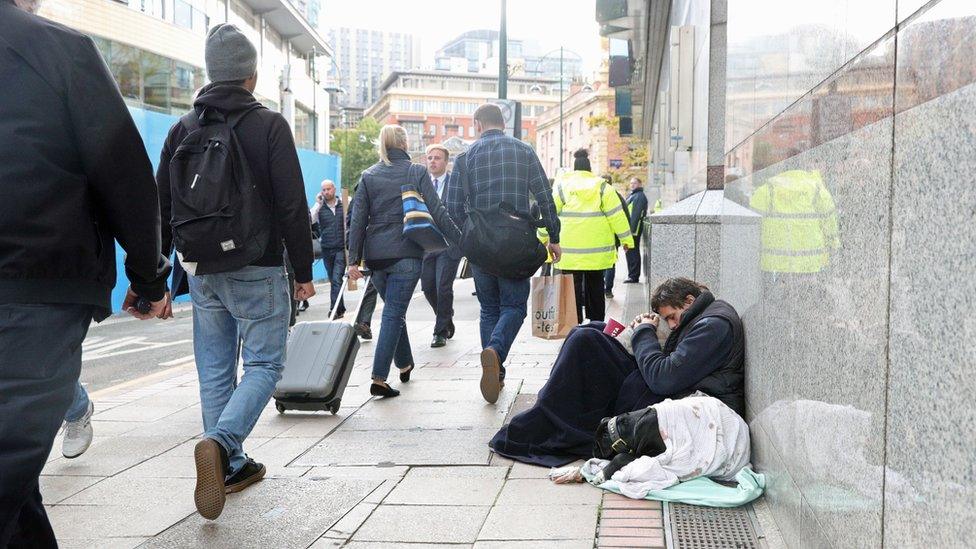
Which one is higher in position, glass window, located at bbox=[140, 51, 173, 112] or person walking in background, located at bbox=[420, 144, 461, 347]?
glass window, located at bbox=[140, 51, 173, 112]

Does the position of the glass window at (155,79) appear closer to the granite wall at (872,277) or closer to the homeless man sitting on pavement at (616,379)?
the homeless man sitting on pavement at (616,379)

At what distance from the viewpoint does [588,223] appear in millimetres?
9297

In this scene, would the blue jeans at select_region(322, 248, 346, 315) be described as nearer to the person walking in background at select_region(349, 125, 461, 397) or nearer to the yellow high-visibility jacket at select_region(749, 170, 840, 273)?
the person walking in background at select_region(349, 125, 461, 397)

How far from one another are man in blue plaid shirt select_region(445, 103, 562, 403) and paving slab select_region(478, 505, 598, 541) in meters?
2.52

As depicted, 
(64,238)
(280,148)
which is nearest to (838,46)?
(64,238)

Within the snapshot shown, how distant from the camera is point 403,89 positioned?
455ft

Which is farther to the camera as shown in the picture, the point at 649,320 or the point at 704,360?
the point at 649,320

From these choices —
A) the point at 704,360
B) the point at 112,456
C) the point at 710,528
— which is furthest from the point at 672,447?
the point at 112,456

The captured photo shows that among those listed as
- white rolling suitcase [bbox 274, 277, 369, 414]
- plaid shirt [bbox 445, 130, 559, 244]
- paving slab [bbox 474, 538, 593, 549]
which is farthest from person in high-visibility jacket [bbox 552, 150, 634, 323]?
paving slab [bbox 474, 538, 593, 549]

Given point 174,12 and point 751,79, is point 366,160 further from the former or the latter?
point 751,79

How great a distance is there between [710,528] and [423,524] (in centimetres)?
110

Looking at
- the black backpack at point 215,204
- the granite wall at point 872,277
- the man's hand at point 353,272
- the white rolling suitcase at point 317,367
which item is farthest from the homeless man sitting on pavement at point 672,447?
the man's hand at point 353,272

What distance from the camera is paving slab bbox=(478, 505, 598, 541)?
3.84m

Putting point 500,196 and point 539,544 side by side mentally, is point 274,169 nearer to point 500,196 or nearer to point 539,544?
point 539,544
